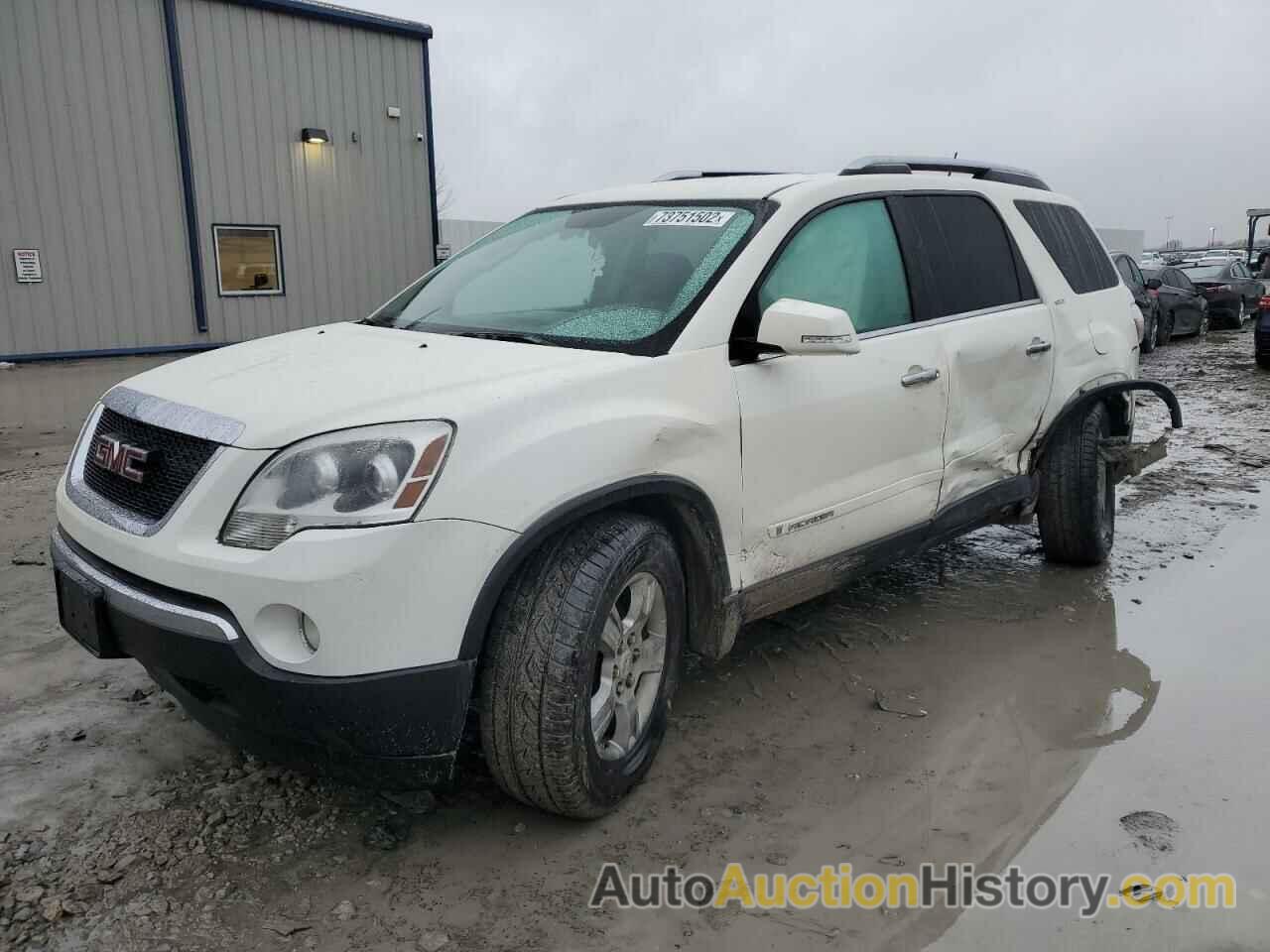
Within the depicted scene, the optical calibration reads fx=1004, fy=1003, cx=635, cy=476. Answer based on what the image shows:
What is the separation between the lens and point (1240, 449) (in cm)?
818

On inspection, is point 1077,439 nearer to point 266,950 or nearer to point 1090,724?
point 1090,724

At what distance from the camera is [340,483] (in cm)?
233

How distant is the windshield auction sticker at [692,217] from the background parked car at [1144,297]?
1166cm

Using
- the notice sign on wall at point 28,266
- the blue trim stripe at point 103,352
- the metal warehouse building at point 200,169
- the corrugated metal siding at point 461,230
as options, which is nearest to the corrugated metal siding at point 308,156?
the metal warehouse building at point 200,169

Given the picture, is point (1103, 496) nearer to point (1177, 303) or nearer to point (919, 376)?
point (919, 376)

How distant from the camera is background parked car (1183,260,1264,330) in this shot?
63.2 ft

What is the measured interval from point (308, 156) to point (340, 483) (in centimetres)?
1306

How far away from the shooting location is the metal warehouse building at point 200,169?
39.1 feet

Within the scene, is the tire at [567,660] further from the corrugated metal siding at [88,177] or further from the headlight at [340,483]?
the corrugated metal siding at [88,177]

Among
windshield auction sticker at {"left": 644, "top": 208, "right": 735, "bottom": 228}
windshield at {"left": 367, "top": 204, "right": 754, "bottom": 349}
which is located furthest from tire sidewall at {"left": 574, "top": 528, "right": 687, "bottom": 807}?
windshield auction sticker at {"left": 644, "top": 208, "right": 735, "bottom": 228}

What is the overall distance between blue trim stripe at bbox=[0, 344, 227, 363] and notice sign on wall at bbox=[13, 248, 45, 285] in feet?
2.87

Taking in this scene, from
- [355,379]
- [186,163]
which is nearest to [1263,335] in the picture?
[355,379]

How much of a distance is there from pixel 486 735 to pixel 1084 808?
1761 millimetres

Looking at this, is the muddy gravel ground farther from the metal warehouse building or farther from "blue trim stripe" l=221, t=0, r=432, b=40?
"blue trim stripe" l=221, t=0, r=432, b=40
